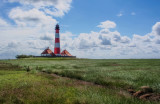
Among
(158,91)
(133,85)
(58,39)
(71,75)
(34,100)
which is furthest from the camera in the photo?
(58,39)

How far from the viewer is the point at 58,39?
327ft

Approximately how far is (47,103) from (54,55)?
3850 inches

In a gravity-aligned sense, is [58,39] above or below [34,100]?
above

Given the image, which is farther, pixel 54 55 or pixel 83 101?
pixel 54 55

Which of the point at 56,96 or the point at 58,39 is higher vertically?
the point at 58,39

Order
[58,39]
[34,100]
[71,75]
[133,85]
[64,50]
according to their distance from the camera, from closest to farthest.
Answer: [34,100] → [133,85] → [71,75] → [58,39] → [64,50]

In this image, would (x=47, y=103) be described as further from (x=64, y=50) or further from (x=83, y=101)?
(x=64, y=50)

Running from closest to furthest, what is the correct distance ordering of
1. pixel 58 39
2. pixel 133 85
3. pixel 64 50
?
1. pixel 133 85
2. pixel 58 39
3. pixel 64 50

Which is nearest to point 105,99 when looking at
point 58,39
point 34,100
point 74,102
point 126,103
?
point 126,103

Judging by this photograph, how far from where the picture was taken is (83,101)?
25.0 ft

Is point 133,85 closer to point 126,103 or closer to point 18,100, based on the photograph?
point 126,103

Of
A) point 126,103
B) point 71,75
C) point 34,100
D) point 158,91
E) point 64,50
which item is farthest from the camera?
point 64,50

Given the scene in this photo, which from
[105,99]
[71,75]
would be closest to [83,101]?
[105,99]

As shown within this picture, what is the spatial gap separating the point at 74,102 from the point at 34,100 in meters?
2.21
